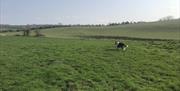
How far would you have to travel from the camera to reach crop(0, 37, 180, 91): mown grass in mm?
17453

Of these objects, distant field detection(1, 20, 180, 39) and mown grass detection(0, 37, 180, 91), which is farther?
distant field detection(1, 20, 180, 39)

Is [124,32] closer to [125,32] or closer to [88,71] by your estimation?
[125,32]

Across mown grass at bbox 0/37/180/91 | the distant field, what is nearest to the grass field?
mown grass at bbox 0/37/180/91

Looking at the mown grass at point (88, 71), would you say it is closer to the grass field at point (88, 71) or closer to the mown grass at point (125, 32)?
the grass field at point (88, 71)

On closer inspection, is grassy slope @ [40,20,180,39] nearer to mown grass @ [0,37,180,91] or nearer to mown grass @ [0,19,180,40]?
mown grass @ [0,19,180,40]

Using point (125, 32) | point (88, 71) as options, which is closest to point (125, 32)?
point (125, 32)

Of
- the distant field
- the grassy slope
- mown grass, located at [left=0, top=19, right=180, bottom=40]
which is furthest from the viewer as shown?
the grassy slope

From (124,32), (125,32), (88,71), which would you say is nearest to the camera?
(88,71)

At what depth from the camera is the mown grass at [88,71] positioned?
17453mm

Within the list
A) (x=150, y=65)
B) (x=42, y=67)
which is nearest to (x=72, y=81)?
(x=42, y=67)

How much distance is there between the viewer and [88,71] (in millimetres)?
20234

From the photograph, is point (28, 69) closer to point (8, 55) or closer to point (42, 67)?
point (42, 67)

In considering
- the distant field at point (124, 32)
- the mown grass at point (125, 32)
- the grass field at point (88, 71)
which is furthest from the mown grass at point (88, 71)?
the mown grass at point (125, 32)

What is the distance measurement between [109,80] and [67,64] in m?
4.19
